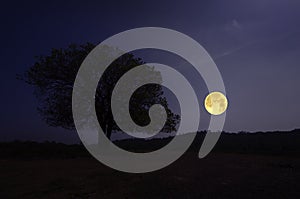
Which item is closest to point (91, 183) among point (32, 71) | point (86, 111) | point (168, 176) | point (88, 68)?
point (168, 176)

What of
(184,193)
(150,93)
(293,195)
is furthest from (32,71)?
(293,195)

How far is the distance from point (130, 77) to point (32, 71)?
8.70 metres

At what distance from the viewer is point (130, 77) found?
73.3 feet

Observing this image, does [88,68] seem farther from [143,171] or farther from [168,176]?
[168,176]

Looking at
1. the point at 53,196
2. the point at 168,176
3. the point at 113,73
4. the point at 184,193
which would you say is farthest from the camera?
the point at 113,73

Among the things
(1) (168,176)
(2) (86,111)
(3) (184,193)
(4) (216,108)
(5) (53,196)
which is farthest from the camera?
(4) (216,108)

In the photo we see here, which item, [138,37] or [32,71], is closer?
[32,71]

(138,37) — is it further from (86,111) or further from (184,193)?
(184,193)

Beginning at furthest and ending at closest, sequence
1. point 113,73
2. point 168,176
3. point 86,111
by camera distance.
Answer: point 113,73 → point 86,111 → point 168,176

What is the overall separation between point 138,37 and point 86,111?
336 inches

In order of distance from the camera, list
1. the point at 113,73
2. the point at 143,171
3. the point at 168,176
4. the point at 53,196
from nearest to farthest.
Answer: the point at 53,196
the point at 168,176
the point at 143,171
the point at 113,73

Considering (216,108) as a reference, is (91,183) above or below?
below

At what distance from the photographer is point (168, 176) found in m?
10.7

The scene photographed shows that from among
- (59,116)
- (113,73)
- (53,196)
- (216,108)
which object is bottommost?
(53,196)
